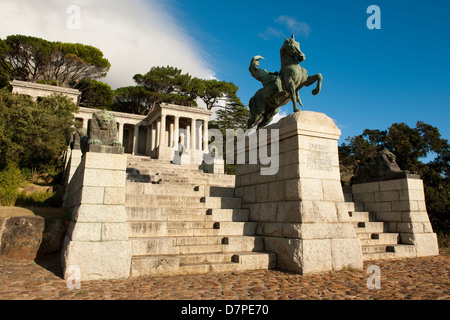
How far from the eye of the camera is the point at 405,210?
27.2 feet

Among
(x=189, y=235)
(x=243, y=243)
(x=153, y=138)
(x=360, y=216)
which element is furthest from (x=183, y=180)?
(x=153, y=138)

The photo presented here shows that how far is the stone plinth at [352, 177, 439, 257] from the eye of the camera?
7.99 meters

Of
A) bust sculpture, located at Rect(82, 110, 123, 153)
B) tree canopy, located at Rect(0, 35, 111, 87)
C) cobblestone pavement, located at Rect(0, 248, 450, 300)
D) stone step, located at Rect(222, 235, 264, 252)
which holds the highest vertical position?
tree canopy, located at Rect(0, 35, 111, 87)

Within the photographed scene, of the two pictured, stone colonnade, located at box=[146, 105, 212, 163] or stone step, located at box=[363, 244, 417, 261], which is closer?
stone step, located at box=[363, 244, 417, 261]

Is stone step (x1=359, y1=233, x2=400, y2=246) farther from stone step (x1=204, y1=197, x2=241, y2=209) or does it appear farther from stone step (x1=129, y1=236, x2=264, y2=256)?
stone step (x1=204, y1=197, x2=241, y2=209)

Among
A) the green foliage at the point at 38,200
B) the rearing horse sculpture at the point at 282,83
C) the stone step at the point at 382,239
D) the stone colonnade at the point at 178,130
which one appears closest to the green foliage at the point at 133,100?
the stone colonnade at the point at 178,130

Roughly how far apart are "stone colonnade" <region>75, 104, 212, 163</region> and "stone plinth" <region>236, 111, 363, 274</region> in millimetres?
27769

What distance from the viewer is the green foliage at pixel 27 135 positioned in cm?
1405

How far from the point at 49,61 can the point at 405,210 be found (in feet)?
140

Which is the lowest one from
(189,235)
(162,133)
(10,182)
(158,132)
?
(189,235)
